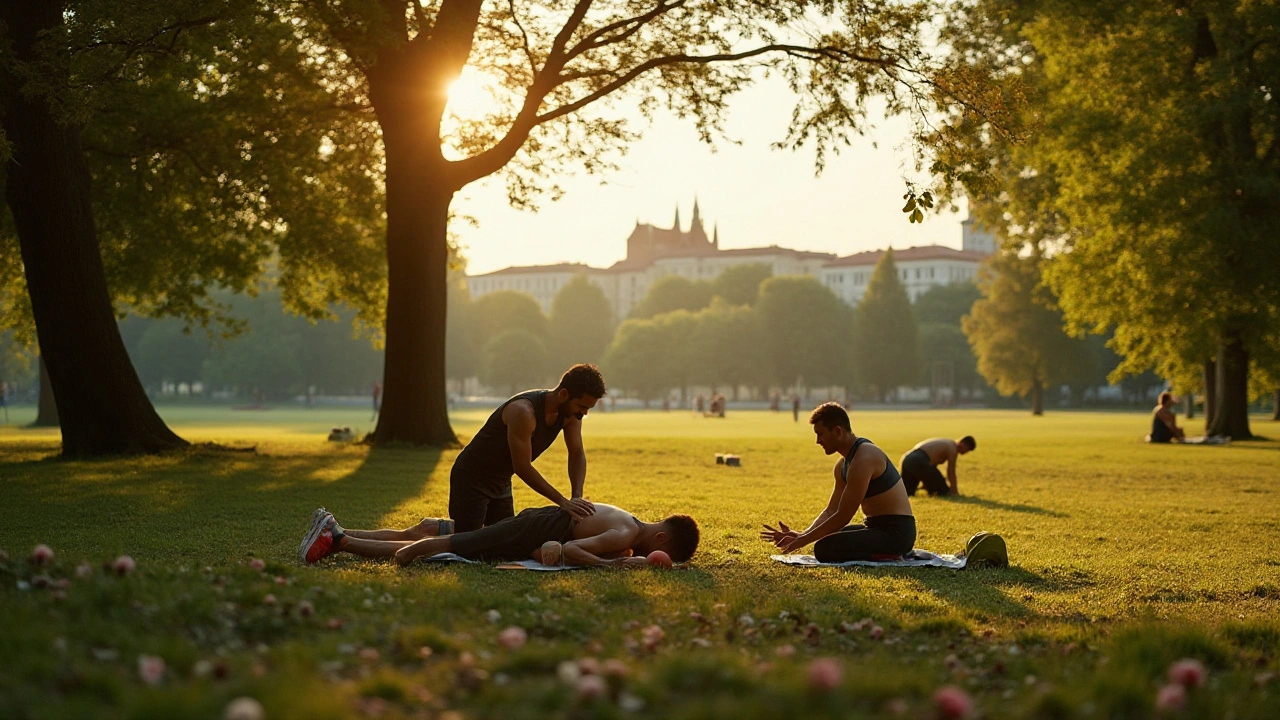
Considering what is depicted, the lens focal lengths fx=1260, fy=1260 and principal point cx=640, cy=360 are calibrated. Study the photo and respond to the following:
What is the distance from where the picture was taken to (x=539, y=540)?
10.8 meters

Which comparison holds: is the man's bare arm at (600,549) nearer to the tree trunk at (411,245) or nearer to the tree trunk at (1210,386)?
the tree trunk at (411,245)

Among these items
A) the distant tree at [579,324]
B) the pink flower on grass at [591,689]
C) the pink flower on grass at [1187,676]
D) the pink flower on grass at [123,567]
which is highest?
the distant tree at [579,324]

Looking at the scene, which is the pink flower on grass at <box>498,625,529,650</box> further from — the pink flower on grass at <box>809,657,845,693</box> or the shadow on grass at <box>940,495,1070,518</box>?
the shadow on grass at <box>940,495,1070,518</box>

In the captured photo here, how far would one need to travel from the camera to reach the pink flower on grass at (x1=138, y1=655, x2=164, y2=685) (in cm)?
478

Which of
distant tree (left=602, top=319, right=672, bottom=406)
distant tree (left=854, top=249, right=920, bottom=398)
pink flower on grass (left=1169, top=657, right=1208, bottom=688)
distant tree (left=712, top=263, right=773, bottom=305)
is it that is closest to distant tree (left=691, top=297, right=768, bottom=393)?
distant tree (left=602, top=319, right=672, bottom=406)

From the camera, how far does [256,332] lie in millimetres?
115688

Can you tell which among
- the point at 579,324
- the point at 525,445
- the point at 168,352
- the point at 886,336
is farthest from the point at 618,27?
the point at 579,324

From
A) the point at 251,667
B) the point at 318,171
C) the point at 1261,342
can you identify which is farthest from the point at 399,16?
the point at 1261,342

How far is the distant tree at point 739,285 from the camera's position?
15825cm

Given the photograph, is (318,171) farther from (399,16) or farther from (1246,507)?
(1246,507)

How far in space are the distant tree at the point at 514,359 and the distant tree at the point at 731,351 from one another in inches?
689

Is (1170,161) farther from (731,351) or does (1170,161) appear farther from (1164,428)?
(731,351)

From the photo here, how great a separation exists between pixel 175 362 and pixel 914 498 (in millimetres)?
113328

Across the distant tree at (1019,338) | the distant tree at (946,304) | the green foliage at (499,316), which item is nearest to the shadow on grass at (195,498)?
the distant tree at (1019,338)
